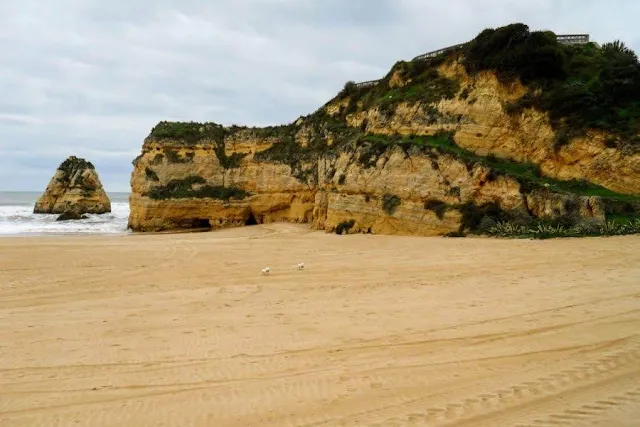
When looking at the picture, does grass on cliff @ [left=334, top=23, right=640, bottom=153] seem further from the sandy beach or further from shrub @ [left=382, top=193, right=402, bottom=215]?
the sandy beach

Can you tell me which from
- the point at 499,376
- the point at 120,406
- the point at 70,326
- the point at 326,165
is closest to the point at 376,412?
the point at 499,376

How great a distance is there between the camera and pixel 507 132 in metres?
19.4

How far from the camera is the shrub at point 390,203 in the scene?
20797mm

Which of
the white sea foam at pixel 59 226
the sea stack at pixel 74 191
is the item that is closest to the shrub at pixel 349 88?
the white sea foam at pixel 59 226

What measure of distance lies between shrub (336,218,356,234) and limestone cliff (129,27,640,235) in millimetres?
68

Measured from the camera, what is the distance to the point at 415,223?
778 inches

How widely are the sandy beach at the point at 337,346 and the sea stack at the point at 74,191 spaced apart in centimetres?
3884

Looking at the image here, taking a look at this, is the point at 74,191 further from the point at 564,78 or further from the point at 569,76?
the point at 569,76

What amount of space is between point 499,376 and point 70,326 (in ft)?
20.8

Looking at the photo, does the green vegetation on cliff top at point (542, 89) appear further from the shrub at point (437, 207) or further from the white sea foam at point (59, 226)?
the white sea foam at point (59, 226)

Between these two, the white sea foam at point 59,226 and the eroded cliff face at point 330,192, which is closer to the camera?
the eroded cliff face at point 330,192

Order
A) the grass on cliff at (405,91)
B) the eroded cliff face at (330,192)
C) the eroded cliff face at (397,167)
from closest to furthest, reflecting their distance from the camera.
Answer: the eroded cliff face at (397,167) → the eroded cliff face at (330,192) → the grass on cliff at (405,91)

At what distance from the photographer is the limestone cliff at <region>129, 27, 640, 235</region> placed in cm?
1692

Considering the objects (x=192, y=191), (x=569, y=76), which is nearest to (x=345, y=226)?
(x=569, y=76)
